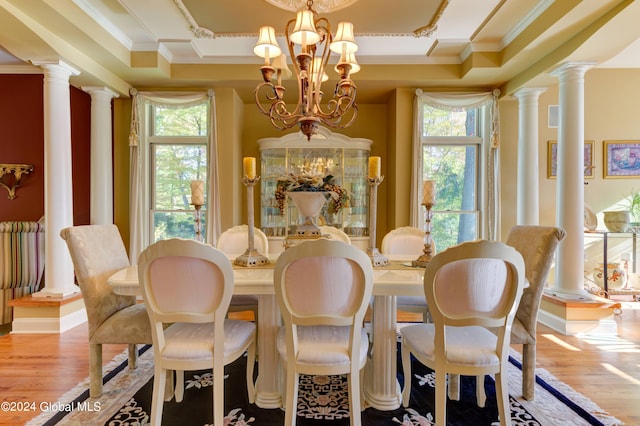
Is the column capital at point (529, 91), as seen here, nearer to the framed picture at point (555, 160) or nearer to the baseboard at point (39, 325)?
the framed picture at point (555, 160)

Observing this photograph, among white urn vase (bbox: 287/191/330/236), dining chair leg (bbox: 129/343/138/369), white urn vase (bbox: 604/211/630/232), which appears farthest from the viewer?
white urn vase (bbox: 604/211/630/232)

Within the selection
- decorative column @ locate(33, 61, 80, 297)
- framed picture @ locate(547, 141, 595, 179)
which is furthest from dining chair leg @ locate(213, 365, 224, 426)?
framed picture @ locate(547, 141, 595, 179)

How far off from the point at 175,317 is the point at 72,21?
8.62 ft

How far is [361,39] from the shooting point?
338cm

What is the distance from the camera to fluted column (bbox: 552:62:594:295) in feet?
10.2

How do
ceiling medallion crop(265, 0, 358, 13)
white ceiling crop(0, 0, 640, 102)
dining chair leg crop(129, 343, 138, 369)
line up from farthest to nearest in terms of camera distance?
white ceiling crop(0, 0, 640, 102) < ceiling medallion crop(265, 0, 358, 13) < dining chair leg crop(129, 343, 138, 369)

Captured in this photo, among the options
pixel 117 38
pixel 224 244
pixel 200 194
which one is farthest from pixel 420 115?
pixel 117 38

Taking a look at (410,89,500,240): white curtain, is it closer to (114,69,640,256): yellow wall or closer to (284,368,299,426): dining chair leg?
(114,69,640,256): yellow wall

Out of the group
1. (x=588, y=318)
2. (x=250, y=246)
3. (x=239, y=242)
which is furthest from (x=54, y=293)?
(x=588, y=318)

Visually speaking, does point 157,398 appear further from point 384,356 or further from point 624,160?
point 624,160

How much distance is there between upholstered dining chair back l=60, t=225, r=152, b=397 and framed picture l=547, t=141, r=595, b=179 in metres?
4.60

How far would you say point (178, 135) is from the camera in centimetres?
Result: 429

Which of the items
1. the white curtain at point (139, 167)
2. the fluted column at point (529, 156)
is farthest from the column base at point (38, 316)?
the fluted column at point (529, 156)

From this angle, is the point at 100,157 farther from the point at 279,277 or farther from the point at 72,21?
the point at 279,277
